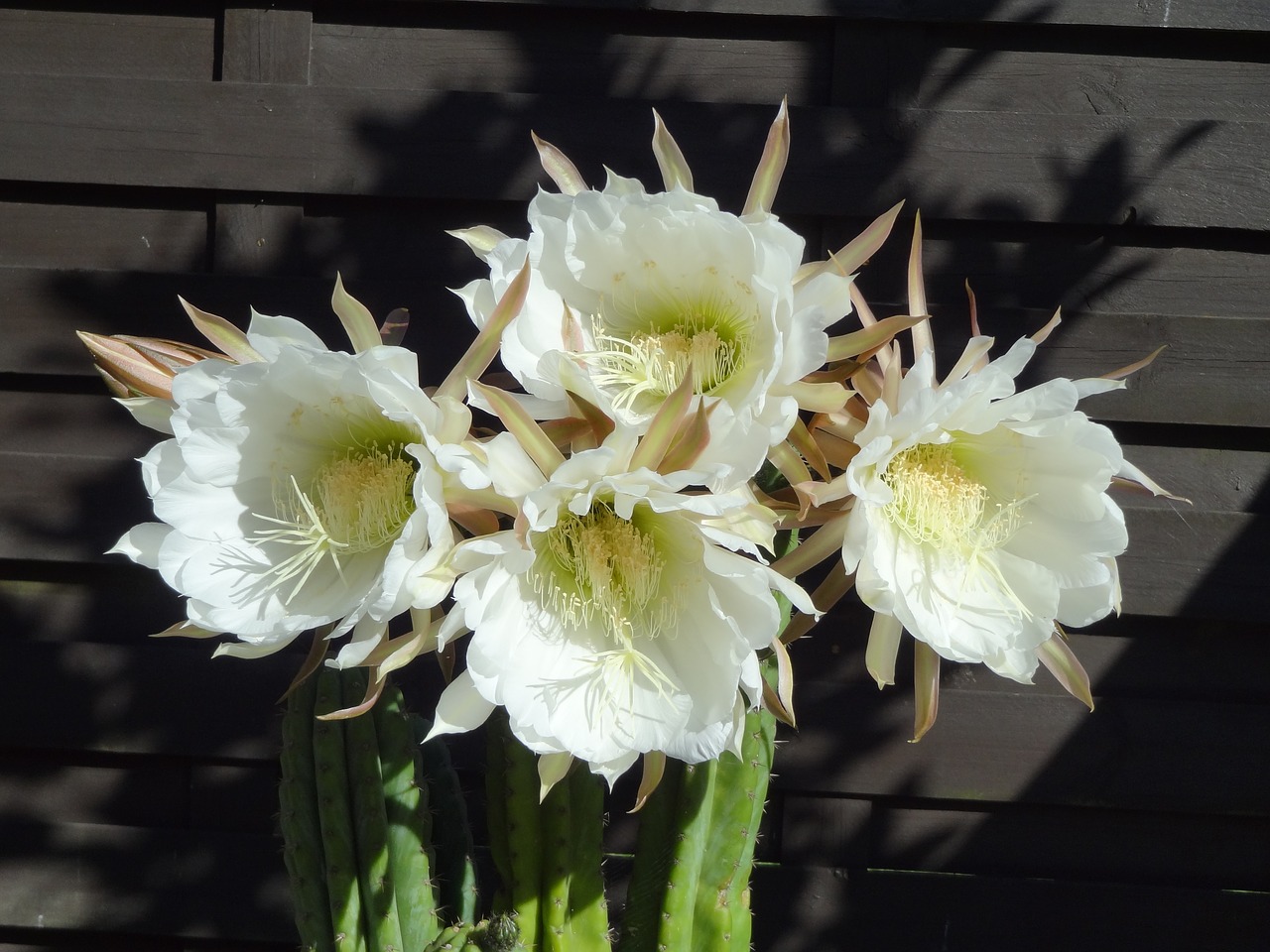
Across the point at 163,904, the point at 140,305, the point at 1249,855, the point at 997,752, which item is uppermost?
the point at 140,305

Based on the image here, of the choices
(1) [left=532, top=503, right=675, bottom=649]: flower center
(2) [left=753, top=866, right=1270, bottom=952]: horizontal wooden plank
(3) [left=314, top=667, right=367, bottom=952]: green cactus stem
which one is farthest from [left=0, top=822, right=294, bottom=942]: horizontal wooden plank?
(1) [left=532, top=503, right=675, bottom=649]: flower center

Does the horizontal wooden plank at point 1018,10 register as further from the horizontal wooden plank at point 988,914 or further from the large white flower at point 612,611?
the horizontal wooden plank at point 988,914

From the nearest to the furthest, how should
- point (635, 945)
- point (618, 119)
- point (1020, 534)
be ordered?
point (1020, 534) → point (635, 945) → point (618, 119)

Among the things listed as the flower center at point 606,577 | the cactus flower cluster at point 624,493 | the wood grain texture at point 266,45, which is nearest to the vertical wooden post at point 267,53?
the wood grain texture at point 266,45

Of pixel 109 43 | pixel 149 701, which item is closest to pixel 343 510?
pixel 149 701

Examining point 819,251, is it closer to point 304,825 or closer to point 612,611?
point 612,611

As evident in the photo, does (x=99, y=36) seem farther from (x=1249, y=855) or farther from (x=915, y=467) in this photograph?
(x=1249, y=855)

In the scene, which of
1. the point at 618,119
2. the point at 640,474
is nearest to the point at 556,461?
the point at 640,474
